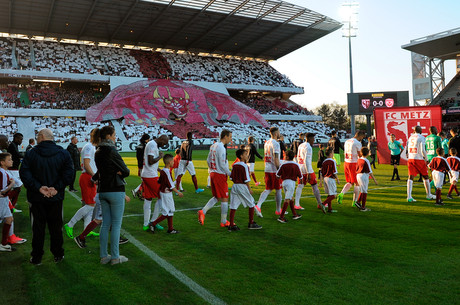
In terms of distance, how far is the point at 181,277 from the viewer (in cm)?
453

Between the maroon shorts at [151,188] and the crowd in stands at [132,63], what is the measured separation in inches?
1757

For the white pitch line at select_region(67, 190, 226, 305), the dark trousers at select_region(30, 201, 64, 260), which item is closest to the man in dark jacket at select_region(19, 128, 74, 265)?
the dark trousers at select_region(30, 201, 64, 260)

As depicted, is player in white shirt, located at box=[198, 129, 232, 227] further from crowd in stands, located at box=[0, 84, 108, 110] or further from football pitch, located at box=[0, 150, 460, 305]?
crowd in stands, located at box=[0, 84, 108, 110]

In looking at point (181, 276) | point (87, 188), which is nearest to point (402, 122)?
point (87, 188)

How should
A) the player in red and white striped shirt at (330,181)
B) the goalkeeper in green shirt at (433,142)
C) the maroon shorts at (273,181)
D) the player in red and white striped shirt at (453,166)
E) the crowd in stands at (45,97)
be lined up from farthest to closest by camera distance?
1. the crowd in stands at (45,97)
2. the goalkeeper in green shirt at (433,142)
3. the player in red and white striped shirt at (453,166)
4. the player in red and white striped shirt at (330,181)
5. the maroon shorts at (273,181)

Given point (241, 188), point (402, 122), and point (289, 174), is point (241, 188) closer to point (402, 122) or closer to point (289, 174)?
point (289, 174)

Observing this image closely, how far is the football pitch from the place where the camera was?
3.96m

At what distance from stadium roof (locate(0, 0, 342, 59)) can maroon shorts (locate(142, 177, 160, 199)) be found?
121ft

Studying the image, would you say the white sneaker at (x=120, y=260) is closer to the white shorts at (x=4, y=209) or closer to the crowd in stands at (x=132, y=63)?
the white shorts at (x=4, y=209)

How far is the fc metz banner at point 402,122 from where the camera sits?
18.3m

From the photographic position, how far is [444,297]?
3.85 m

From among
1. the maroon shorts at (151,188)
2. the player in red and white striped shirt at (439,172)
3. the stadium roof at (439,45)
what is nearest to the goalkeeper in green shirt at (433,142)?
the player in red and white striped shirt at (439,172)

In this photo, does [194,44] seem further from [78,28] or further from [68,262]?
[68,262]

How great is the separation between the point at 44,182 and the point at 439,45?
52.9 metres
